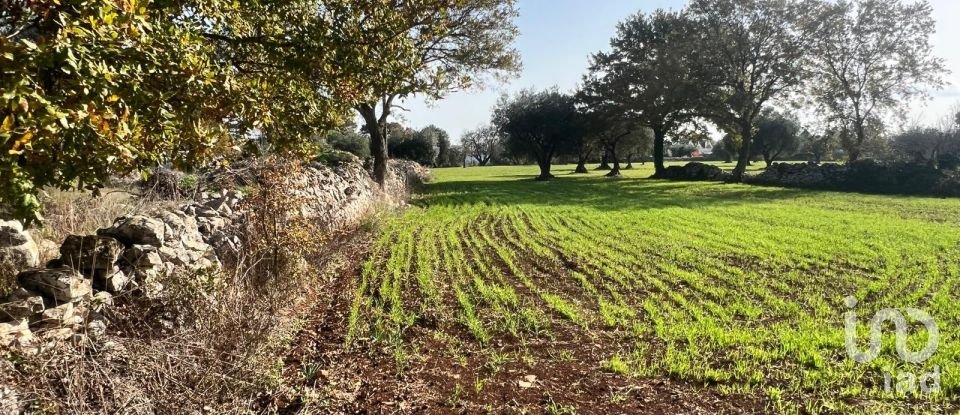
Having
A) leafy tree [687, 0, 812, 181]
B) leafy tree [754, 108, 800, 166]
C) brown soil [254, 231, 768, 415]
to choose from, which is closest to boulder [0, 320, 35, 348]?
brown soil [254, 231, 768, 415]

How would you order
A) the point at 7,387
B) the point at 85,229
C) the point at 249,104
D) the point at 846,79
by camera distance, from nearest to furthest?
1. the point at 7,387
2. the point at 249,104
3. the point at 85,229
4. the point at 846,79

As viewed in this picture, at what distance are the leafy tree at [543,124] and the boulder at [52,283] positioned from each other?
33.7 m

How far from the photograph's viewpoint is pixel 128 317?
4.30 meters

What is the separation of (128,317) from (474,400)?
3.06 metres

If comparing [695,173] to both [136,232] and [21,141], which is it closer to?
[136,232]

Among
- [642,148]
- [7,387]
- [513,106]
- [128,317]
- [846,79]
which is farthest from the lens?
[642,148]

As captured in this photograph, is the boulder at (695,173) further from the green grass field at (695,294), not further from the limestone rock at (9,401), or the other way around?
the limestone rock at (9,401)

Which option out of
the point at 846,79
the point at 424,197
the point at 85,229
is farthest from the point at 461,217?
the point at 846,79

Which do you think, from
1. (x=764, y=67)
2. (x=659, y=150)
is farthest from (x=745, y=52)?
(x=659, y=150)

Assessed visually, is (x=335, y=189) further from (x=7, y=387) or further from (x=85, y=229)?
(x=7, y=387)

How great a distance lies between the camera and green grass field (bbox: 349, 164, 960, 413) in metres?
4.74

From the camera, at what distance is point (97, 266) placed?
4484 millimetres

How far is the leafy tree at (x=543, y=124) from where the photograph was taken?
120 ft

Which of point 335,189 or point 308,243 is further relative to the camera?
point 335,189
